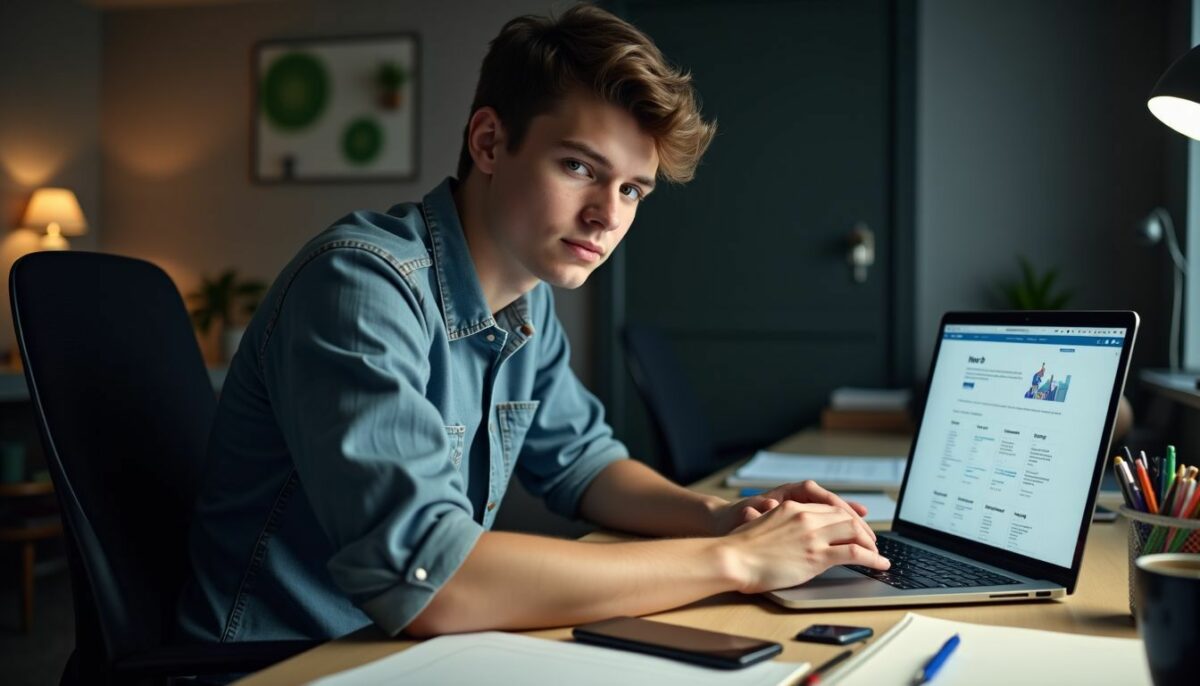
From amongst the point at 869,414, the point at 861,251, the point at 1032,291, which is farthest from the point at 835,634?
the point at 861,251

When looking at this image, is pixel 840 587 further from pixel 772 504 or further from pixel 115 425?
pixel 115 425

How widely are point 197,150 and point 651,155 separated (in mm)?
4109

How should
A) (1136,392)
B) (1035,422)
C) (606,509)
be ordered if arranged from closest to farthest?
(1035,422) < (606,509) < (1136,392)

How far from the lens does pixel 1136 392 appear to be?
10.5 feet

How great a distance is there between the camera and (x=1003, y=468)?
1.09m

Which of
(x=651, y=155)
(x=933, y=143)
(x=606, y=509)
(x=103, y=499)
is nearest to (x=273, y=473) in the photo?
(x=103, y=499)

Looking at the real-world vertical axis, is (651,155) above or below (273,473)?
above

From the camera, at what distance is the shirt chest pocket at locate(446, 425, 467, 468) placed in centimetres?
118

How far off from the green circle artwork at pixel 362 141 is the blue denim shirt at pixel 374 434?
3.15 m

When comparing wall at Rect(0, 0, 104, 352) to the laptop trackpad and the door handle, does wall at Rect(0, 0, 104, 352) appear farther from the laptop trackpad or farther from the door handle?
the laptop trackpad

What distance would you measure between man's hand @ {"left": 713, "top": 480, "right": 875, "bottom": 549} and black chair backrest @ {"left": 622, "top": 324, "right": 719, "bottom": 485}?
47.8 inches

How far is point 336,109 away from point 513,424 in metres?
3.54

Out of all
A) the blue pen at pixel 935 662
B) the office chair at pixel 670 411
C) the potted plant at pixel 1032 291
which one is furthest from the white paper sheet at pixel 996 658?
the potted plant at pixel 1032 291

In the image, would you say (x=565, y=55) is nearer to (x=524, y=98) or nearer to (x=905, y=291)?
(x=524, y=98)
